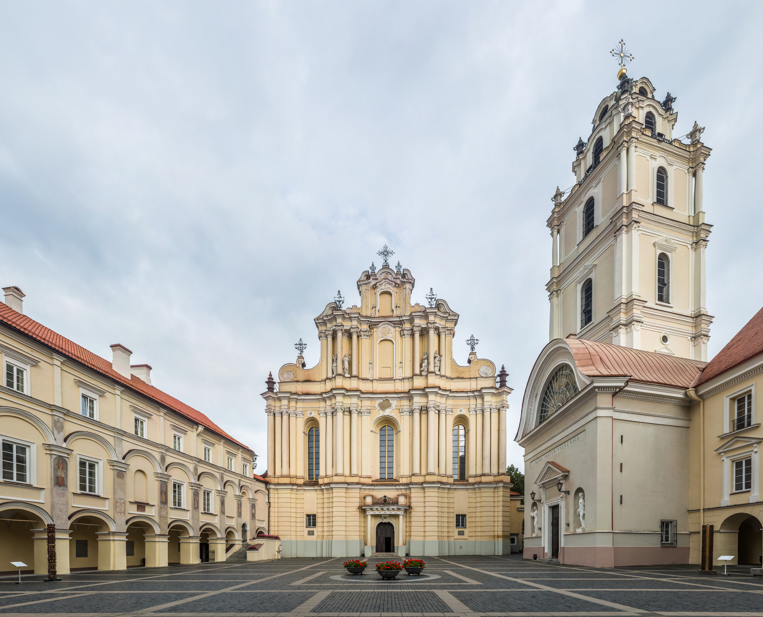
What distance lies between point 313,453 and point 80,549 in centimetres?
2187

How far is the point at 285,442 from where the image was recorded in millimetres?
45812

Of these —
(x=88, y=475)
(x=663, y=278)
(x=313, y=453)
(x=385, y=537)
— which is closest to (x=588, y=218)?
(x=663, y=278)

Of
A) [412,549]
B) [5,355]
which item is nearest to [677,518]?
[412,549]

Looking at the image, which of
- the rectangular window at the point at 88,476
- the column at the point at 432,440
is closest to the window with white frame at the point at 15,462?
the rectangular window at the point at 88,476

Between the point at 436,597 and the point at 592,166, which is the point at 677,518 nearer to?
the point at 436,597

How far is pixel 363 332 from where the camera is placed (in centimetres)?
4747

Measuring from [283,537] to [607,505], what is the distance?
2787cm

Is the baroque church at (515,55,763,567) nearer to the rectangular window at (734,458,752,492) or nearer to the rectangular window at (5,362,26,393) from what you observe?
the rectangular window at (734,458,752,492)

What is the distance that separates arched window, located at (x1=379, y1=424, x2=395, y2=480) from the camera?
45.8 metres

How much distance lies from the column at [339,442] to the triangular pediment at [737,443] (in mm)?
27212

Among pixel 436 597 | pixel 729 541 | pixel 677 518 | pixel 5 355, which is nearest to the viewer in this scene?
pixel 436 597

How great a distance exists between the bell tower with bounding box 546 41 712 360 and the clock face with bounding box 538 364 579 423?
16.5 ft

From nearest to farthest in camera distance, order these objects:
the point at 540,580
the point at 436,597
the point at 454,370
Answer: the point at 436,597
the point at 540,580
the point at 454,370

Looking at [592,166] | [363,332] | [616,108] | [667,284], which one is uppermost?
[616,108]
